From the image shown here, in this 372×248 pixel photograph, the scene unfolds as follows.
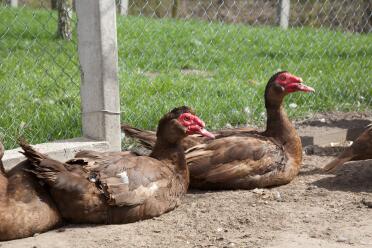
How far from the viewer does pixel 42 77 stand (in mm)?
7094

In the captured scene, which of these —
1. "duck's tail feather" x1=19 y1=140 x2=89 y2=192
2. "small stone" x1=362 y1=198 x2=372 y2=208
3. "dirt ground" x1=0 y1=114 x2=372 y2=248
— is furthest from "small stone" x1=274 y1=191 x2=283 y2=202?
"duck's tail feather" x1=19 y1=140 x2=89 y2=192

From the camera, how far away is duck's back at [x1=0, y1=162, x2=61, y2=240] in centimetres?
385

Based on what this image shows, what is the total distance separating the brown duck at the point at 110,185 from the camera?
4074 mm

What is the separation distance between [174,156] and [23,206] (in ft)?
3.67

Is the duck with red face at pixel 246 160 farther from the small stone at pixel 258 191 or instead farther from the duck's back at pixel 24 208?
the duck's back at pixel 24 208

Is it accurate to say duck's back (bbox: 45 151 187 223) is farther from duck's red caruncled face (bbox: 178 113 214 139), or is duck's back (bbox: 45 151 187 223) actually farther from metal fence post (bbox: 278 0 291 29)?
metal fence post (bbox: 278 0 291 29)

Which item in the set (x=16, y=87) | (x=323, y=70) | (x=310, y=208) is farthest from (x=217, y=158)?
(x=323, y=70)

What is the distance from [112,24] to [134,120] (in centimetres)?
122

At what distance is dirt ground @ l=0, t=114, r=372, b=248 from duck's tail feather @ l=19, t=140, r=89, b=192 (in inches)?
10.4

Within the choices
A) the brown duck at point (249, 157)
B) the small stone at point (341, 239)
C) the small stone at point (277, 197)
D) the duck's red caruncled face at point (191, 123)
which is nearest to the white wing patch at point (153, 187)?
the duck's red caruncled face at point (191, 123)

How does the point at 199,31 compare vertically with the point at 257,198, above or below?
above

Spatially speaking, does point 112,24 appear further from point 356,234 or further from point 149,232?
point 356,234

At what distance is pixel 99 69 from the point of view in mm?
4914

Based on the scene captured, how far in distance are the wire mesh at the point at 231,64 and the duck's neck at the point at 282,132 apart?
0.98m
